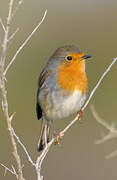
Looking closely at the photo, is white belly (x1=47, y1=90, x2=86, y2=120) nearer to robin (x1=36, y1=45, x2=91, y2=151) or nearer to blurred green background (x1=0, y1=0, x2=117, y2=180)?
robin (x1=36, y1=45, x2=91, y2=151)

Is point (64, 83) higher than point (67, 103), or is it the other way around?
point (64, 83)

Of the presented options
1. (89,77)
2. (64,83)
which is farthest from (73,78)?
(89,77)

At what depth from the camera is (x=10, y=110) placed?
1258 centimetres

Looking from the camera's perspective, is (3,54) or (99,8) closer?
(3,54)

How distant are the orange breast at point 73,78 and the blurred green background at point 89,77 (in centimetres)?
397

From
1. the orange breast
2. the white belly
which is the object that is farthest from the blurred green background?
the orange breast

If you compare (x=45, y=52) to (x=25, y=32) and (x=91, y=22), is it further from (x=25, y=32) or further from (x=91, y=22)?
(x=91, y=22)

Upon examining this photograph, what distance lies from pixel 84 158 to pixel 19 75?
3021 mm

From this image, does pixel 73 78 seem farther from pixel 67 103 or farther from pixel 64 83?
pixel 67 103

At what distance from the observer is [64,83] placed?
22.8 ft

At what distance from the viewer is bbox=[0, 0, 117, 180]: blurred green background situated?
1107 centimetres

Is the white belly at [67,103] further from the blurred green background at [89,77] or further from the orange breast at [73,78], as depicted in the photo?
the blurred green background at [89,77]

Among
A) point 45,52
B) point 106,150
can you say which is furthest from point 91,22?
point 106,150

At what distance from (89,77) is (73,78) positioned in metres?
6.06
